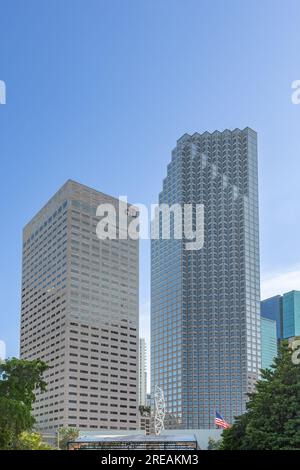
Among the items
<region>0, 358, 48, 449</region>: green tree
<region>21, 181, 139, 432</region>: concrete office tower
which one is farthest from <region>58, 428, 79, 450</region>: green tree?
<region>0, 358, 48, 449</region>: green tree

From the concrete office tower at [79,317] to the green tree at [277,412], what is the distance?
115467 mm

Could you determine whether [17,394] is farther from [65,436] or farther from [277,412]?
[65,436]

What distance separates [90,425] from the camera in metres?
176

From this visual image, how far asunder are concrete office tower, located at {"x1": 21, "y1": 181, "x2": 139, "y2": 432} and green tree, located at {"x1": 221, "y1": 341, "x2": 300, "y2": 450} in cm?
11547

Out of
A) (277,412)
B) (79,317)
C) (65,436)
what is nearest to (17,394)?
(277,412)

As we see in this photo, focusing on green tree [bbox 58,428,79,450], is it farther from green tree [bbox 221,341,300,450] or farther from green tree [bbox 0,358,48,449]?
green tree [bbox 221,341,300,450]

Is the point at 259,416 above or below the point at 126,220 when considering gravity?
below

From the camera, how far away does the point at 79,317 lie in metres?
179

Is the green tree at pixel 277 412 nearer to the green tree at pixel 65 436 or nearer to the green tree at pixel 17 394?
the green tree at pixel 17 394

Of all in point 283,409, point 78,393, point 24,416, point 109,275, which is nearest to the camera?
point 283,409
